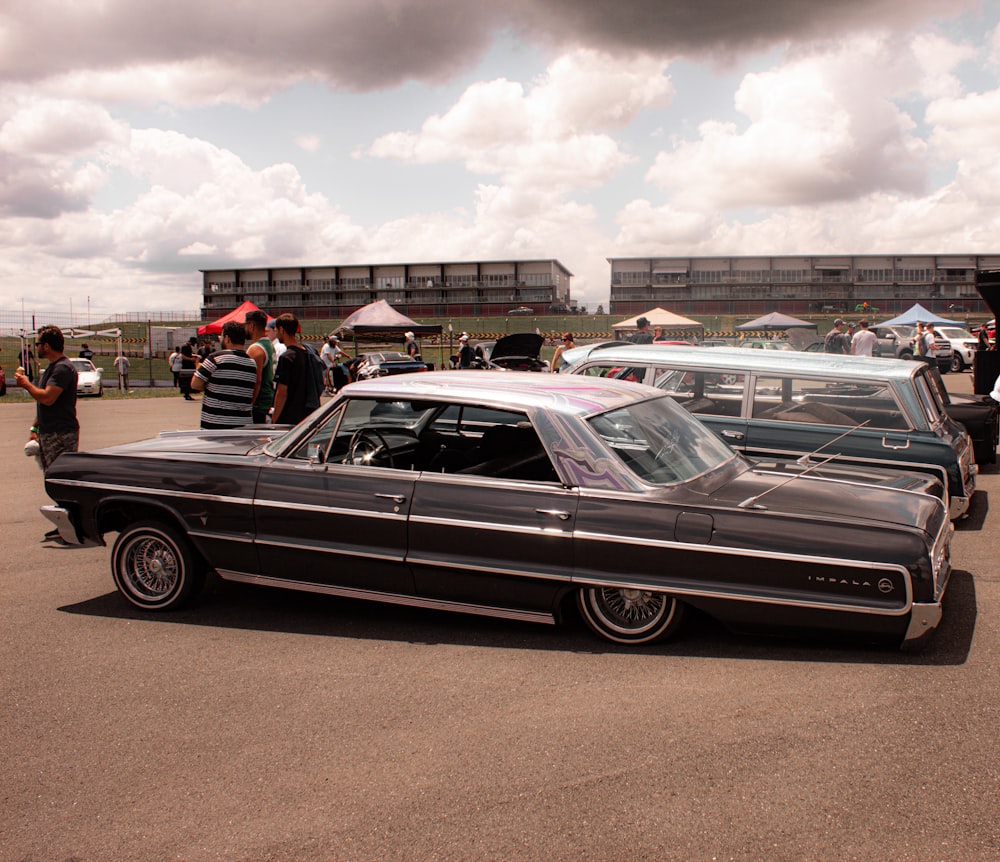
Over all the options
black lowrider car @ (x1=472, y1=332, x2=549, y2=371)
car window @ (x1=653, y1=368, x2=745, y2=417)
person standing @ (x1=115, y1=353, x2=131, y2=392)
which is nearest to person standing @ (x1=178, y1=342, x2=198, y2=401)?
person standing @ (x1=115, y1=353, x2=131, y2=392)

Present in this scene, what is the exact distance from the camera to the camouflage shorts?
6555 millimetres

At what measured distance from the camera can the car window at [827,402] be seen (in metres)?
7.19

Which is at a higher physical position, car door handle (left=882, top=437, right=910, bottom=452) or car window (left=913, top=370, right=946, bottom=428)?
car window (left=913, top=370, right=946, bottom=428)

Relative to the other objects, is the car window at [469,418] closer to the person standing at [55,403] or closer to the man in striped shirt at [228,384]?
the man in striped shirt at [228,384]

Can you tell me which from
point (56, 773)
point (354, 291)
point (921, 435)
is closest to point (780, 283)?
point (354, 291)

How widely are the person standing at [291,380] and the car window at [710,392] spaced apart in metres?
3.01

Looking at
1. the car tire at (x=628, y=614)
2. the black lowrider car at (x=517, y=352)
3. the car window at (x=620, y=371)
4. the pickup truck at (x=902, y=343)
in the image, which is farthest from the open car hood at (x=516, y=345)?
the car tire at (x=628, y=614)

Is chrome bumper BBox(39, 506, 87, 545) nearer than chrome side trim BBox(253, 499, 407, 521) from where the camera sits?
No

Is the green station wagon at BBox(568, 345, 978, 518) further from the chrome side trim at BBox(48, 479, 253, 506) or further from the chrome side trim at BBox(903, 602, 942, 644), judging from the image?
the chrome side trim at BBox(48, 479, 253, 506)

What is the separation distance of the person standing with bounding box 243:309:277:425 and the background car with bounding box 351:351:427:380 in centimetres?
1783

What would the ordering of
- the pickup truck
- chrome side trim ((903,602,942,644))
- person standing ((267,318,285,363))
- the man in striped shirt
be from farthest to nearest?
the pickup truck
person standing ((267,318,285,363))
the man in striped shirt
chrome side trim ((903,602,942,644))

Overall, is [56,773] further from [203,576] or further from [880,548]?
[880,548]

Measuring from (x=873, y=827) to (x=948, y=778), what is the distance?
48 centimetres

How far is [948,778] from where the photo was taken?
3.06 meters
